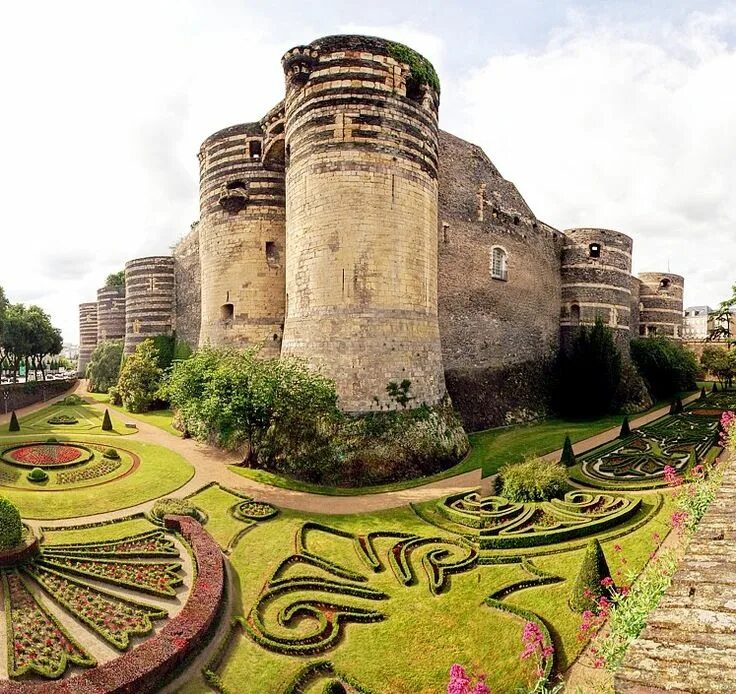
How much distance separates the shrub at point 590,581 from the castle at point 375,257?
944 centimetres

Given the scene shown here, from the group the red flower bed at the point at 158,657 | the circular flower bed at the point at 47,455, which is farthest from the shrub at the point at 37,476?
the red flower bed at the point at 158,657

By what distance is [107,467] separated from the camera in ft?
60.3

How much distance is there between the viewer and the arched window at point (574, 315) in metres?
33.2

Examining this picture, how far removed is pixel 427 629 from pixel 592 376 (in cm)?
2370

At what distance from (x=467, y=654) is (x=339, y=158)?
1512cm

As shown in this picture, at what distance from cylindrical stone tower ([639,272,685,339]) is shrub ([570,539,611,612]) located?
4182 centimetres

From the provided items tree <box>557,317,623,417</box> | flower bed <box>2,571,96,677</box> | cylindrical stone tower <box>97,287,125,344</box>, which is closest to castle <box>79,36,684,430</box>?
tree <box>557,317,623,417</box>

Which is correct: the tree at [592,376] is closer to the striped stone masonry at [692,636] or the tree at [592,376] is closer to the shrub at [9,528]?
the striped stone masonry at [692,636]

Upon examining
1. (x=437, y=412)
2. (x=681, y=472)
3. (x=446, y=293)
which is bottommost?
(x=681, y=472)

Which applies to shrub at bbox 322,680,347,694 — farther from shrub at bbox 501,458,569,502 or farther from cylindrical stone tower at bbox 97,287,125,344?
cylindrical stone tower at bbox 97,287,125,344

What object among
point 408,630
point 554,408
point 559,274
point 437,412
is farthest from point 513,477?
point 559,274

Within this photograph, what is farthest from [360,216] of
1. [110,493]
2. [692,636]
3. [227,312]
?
[692,636]

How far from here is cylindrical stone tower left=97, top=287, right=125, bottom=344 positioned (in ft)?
153

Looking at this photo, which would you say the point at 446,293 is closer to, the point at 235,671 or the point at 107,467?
the point at 107,467
